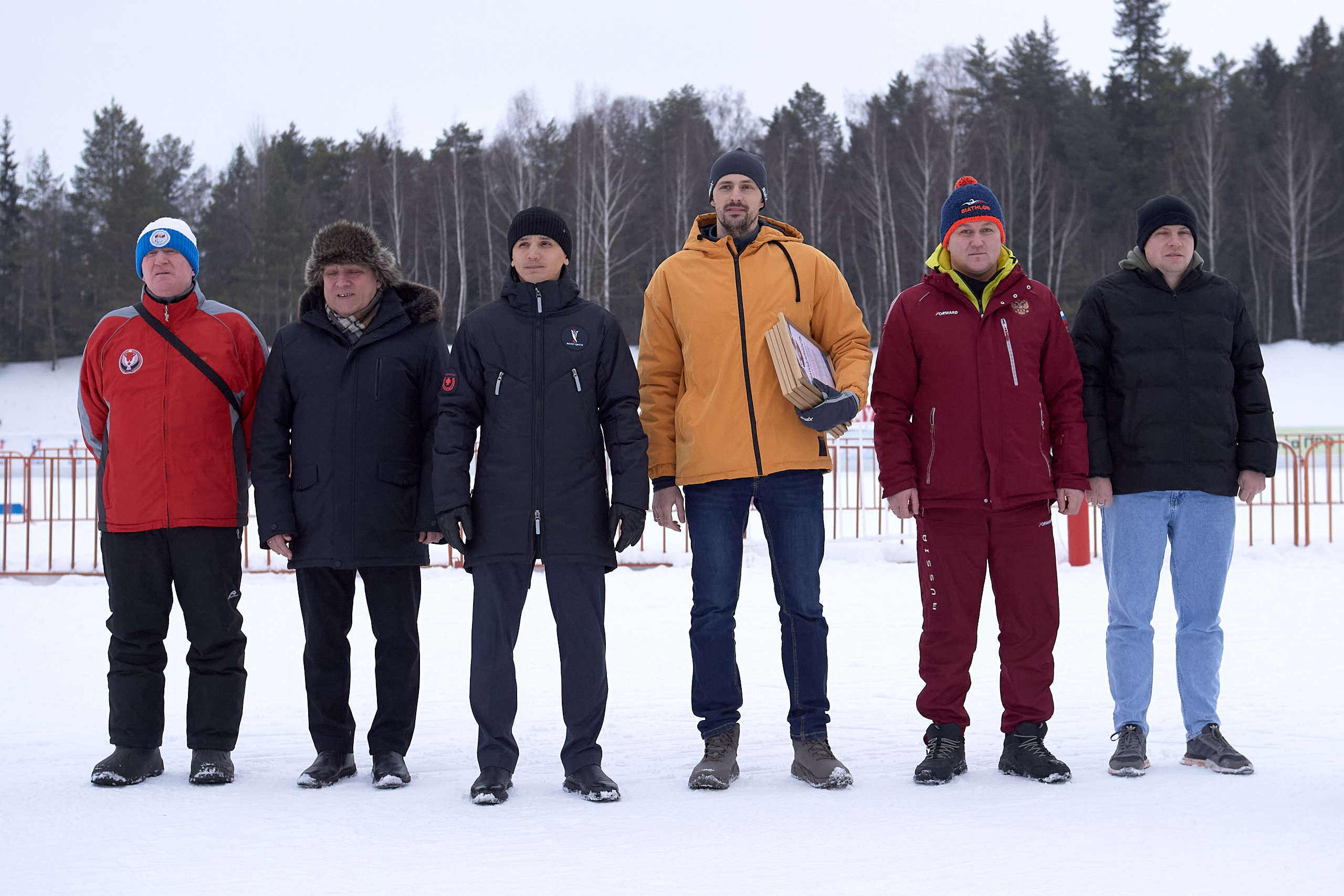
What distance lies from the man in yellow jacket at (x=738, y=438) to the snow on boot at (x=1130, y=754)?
948 mm

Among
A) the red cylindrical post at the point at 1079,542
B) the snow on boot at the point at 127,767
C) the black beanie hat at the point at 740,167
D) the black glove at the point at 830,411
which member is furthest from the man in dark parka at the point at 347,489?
the red cylindrical post at the point at 1079,542

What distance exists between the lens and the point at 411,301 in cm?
395

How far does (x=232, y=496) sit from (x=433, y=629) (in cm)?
302

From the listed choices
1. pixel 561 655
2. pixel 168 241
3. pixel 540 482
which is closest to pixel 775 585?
pixel 561 655

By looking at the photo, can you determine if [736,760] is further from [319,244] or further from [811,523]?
[319,244]

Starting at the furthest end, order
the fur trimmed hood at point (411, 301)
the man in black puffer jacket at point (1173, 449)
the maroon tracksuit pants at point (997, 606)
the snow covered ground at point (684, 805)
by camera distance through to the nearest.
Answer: the fur trimmed hood at point (411, 301) < the man in black puffer jacket at point (1173, 449) < the maroon tracksuit pants at point (997, 606) < the snow covered ground at point (684, 805)

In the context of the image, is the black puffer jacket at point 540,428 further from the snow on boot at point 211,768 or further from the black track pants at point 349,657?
the snow on boot at point 211,768

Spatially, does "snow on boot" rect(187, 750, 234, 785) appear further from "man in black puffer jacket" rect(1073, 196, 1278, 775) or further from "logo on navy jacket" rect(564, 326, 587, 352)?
"man in black puffer jacket" rect(1073, 196, 1278, 775)

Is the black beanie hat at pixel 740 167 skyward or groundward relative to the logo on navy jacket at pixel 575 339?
skyward

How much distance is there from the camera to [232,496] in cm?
380

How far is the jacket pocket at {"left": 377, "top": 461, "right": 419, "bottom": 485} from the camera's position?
365 centimetres

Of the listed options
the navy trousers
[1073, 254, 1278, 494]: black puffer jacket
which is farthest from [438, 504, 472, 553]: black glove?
[1073, 254, 1278, 494]: black puffer jacket

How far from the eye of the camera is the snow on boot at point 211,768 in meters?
3.57

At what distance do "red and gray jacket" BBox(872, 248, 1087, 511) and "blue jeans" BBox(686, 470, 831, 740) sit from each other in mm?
356
